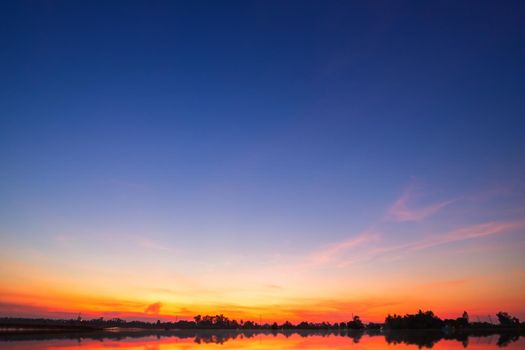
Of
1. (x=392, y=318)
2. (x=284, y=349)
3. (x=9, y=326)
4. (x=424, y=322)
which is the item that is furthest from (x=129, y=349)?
(x=392, y=318)

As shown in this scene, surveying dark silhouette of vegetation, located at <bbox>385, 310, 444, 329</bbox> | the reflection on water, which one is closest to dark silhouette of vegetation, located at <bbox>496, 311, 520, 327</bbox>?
dark silhouette of vegetation, located at <bbox>385, 310, 444, 329</bbox>

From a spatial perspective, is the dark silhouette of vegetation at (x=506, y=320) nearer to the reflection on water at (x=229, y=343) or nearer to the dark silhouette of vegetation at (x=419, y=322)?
the dark silhouette of vegetation at (x=419, y=322)

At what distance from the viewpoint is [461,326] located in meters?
168

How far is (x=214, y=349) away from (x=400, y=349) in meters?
20.6

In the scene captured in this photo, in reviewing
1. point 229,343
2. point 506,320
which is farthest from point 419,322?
point 229,343

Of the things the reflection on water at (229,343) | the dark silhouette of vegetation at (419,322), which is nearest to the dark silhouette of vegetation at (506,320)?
the dark silhouette of vegetation at (419,322)

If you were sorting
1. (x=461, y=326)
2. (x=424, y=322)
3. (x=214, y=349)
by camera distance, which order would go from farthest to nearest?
(x=461, y=326)
(x=424, y=322)
(x=214, y=349)

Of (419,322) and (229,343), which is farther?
(419,322)

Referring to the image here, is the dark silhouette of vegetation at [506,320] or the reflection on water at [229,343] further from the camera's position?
the dark silhouette of vegetation at [506,320]

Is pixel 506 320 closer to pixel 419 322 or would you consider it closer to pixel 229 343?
pixel 419 322

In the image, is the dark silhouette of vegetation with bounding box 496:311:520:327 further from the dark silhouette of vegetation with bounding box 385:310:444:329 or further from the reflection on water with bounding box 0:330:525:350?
the reflection on water with bounding box 0:330:525:350

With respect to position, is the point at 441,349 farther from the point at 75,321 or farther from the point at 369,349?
the point at 75,321

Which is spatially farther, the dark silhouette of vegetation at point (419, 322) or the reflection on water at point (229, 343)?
the dark silhouette of vegetation at point (419, 322)

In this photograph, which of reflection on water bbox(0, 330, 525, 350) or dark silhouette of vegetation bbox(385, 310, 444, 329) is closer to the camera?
reflection on water bbox(0, 330, 525, 350)
